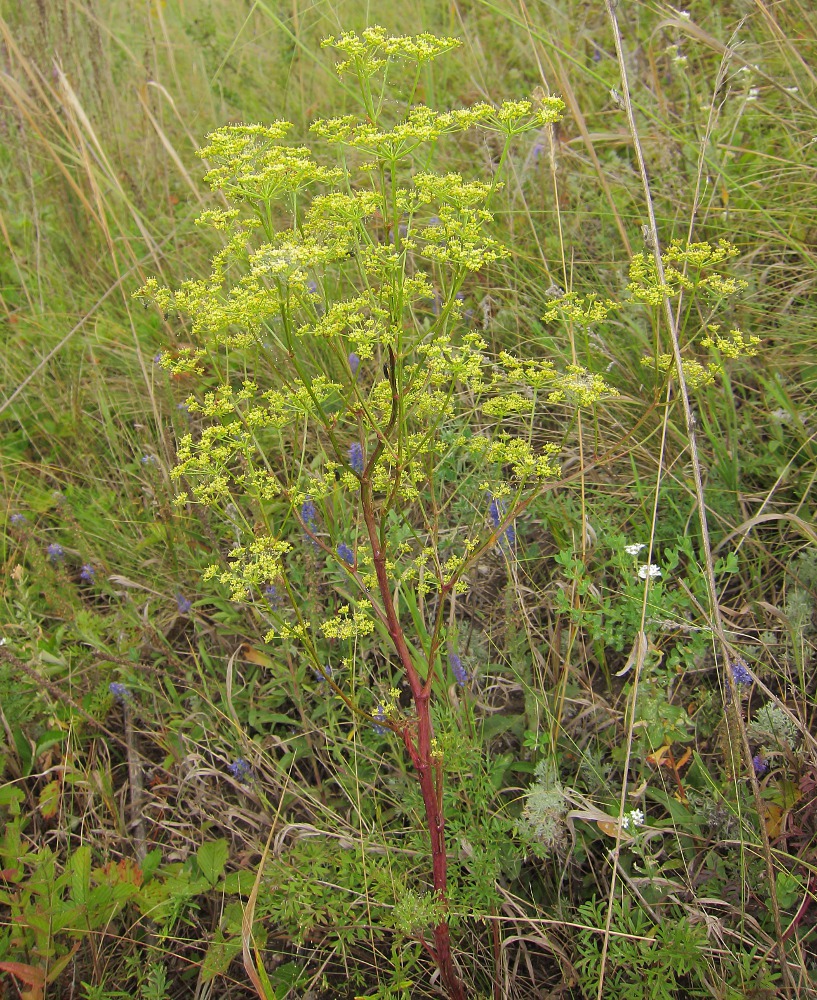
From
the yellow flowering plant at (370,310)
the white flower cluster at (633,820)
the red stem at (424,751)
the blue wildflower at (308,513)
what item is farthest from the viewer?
the blue wildflower at (308,513)

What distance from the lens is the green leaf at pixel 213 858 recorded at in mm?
1898

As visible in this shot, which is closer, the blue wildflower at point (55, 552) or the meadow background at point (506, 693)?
the meadow background at point (506, 693)

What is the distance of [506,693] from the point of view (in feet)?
7.02

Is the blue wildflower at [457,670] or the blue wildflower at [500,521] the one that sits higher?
the blue wildflower at [500,521]

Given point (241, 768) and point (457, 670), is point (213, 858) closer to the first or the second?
point (241, 768)

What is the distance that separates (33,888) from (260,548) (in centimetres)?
99

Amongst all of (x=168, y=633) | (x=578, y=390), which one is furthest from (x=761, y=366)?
(x=168, y=633)

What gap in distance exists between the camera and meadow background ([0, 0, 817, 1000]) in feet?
5.61

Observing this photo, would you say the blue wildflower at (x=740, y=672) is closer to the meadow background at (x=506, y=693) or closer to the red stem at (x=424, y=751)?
the meadow background at (x=506, y=693)

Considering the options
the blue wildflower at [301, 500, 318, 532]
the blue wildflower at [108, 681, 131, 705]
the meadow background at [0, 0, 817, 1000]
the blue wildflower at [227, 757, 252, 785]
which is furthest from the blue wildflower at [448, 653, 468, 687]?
the blue wildflower at [108, 681, 131, 705]

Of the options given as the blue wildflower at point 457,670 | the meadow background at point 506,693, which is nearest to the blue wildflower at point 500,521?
the meadow background at point 506,693

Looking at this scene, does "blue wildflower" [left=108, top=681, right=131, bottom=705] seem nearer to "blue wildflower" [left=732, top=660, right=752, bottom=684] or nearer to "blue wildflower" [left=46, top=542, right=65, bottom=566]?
"blue wildflower" [left=46, top=542, right=65, bottom=566]

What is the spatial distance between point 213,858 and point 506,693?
84 centimetres

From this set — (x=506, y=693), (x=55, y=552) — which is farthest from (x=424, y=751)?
(x=55, y=552)
